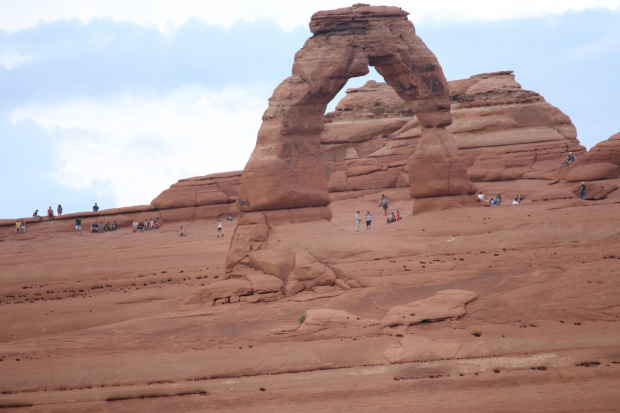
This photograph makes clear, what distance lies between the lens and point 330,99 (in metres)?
27.2

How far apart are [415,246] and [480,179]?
2057cm

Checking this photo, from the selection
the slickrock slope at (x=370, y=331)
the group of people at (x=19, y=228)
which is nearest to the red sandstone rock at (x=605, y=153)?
the slickrock slope at (x=370, y=331)

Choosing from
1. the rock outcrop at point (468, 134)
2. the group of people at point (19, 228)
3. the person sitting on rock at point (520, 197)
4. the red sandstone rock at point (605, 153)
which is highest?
the rock outcrop at point (468, 134)

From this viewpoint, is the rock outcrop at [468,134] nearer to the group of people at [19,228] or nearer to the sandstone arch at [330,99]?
the sandstone arch at [330,99]

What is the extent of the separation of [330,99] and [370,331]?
31.9 ft

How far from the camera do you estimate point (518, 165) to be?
44812 millimetres

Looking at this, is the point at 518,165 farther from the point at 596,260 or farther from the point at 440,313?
the point at 440,313

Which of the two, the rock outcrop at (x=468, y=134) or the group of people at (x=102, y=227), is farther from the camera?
the group of people at (x=102, y=227)

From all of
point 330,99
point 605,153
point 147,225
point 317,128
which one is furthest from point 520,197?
point 147,225

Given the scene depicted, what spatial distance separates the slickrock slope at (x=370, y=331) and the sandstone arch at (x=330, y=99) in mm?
1318

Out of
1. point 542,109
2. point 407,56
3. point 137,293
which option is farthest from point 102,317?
point 542,109

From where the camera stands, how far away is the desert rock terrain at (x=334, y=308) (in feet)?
54.2

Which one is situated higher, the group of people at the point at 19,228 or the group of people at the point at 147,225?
the group of people at the point at 19,228

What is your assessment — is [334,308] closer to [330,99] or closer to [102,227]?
[330,99]
